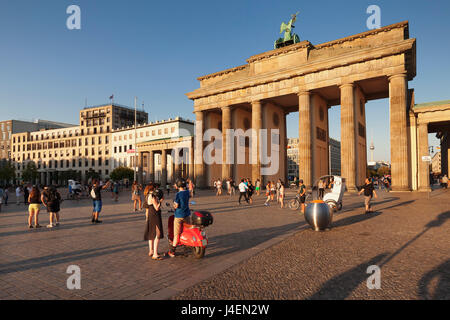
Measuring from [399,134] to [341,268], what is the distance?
87.1 feet

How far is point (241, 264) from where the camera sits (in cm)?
591

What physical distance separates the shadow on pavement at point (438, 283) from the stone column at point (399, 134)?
80.2ft

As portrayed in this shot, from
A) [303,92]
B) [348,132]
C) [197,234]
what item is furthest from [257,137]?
[197,234]

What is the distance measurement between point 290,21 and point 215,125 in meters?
19.0

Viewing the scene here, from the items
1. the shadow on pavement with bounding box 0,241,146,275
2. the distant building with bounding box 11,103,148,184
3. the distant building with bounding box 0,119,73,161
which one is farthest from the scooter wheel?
the distant building with bounding box 0,119,73,161

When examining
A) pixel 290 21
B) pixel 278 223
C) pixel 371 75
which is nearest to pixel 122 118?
pixel 290 21

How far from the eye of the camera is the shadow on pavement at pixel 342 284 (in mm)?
4199

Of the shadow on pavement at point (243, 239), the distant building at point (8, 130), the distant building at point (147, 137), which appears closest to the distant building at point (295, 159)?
the distant building at point (147, 137)

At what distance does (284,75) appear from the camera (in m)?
34.1

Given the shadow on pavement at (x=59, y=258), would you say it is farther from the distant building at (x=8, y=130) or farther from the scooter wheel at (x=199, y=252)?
the distant building at (x=8, y=130)

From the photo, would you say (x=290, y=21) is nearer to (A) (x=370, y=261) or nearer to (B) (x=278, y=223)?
(B) (x=278, y=223)

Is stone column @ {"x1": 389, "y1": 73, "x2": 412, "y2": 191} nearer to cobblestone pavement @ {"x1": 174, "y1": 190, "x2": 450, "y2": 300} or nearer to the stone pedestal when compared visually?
the stone pedestal

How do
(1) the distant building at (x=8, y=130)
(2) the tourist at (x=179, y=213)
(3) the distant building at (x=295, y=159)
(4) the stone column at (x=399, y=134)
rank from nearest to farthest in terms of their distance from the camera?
(2) the tourist at (x=179, y=213) < (4) the stone column at (x=399, y=134) < (1) the distant building at (x=8, y=130) < (3) the distant building at (x=295, y=159)

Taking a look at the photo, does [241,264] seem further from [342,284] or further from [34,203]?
Result: [34,203]
